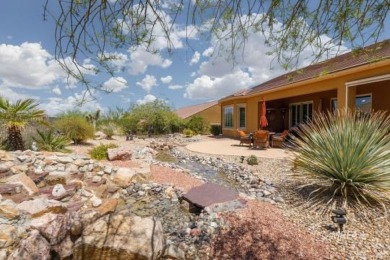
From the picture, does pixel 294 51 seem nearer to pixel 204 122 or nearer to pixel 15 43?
pixel 15 43

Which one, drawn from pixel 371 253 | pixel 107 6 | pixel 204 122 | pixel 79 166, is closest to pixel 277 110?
pixel 204 122

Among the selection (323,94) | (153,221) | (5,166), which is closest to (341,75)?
(323,94)

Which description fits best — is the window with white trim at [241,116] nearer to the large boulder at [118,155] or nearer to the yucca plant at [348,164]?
the large boulder at [118,155]

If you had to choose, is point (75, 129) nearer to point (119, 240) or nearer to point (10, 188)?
point (10, 188)

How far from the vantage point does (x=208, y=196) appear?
6.61 m

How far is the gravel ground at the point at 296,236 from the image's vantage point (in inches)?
172

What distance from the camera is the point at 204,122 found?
101ft

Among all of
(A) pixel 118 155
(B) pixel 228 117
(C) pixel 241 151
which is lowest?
(C) pixel 241 151

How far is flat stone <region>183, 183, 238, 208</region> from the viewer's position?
6.33 meters

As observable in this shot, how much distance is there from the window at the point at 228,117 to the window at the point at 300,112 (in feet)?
18.1

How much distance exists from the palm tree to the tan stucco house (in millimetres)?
10921

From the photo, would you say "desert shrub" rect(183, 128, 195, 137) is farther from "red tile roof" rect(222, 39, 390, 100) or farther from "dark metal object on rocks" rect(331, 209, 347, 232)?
"dark metal object on rocks" rect(331, 209, 347, 232)

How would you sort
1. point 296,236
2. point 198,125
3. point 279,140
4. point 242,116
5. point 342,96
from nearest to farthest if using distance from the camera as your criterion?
1. point 296,236
2. point 342,96
3. point 279,140
4. point 242,116
5. point 198,125

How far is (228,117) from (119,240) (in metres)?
23.1
